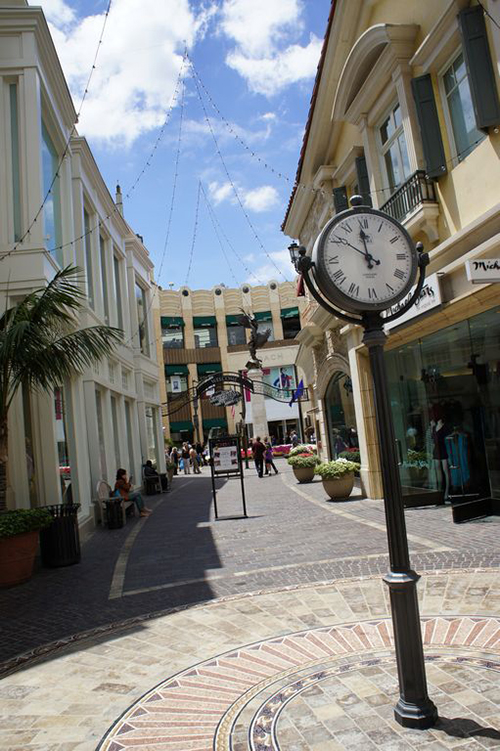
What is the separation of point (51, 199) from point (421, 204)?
25.2 feet

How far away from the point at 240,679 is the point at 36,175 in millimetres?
9734

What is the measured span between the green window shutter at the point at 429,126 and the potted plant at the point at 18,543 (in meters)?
7.90

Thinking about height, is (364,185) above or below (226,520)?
above

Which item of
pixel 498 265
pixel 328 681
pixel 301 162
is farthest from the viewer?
pixel 301 162

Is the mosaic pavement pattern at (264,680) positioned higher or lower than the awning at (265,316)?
lower

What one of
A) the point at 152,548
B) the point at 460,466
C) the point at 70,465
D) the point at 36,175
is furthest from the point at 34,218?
the point at 460,466

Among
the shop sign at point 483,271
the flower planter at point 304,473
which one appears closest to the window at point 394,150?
the shop sign at point 483,271

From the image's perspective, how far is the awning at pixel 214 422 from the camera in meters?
49.3

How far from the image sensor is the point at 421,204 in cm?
971

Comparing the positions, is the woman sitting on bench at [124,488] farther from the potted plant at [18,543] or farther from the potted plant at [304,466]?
the potted plant at [18,543]

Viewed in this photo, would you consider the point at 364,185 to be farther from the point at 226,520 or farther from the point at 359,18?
the point at 226,520

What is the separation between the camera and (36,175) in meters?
11.1

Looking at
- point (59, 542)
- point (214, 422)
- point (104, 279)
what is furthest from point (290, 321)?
point (59, 542)

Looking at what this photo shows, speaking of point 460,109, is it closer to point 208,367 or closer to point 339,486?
point 339,486
